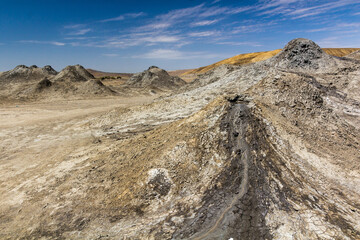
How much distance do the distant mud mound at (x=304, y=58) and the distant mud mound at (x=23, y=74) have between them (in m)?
43.6

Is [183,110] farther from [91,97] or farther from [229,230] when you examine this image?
[91,97]

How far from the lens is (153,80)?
45.5 meters

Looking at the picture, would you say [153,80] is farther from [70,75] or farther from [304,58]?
[304,58]

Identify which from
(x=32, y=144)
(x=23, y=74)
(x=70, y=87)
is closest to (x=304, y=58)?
(x=32, y=144)

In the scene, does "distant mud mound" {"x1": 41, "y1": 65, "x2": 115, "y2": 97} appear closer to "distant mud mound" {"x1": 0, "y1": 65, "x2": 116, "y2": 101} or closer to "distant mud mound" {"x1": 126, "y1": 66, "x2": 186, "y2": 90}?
"distant mud mound" {"x1": 0, "y1": 65, "x2": 116, "y2": 101}

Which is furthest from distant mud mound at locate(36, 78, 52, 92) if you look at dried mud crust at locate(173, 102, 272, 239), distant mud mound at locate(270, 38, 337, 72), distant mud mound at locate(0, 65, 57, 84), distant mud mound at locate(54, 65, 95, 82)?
dried mud crust at locate(173, 102, 272, 239)

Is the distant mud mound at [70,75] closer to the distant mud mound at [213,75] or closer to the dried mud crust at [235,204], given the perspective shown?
the distant mud mound at [213,75]

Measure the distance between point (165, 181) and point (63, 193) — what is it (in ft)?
12.0

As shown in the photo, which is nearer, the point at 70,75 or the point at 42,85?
the point at 42,85

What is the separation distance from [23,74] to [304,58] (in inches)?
→ 1854

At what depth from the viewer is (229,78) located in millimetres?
17531

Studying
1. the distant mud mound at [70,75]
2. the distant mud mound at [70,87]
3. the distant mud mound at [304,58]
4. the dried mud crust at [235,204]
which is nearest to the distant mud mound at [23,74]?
the distant mud mound at [70,75]

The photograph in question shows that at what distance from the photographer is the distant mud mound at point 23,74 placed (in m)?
37.7

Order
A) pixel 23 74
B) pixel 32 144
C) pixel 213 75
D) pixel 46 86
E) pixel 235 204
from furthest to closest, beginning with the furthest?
pixel 23 74, pixel 46 86, pixel 213 75, pixel 32 144, pixel 235 204
